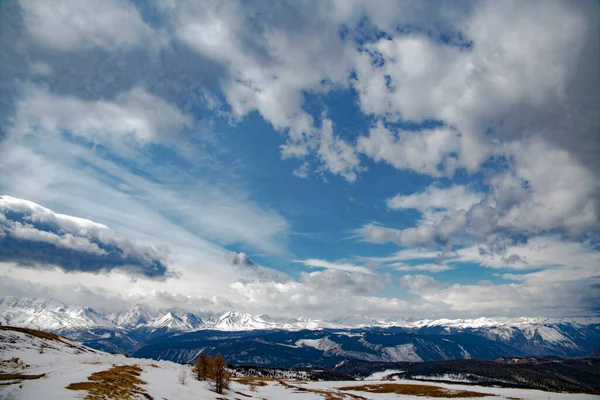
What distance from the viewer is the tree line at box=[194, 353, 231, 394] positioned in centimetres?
12056

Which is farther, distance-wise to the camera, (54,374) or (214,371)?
(214,371)

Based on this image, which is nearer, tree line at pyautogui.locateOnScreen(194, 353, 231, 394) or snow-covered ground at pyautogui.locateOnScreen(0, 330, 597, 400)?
snow-covered ground at pyautogui.locateOnScreen(0, 330, 597, 400)

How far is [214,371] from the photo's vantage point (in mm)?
125375

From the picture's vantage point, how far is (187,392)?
260 ft

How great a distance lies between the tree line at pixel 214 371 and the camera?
4747 inches

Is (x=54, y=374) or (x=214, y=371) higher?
(x=54, y=374)

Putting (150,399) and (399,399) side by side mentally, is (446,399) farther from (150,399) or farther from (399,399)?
(150,399)

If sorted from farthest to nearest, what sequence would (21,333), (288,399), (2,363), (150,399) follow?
1. (21,333)
2. (288,399)
3. (2,363)
4. (150,399)

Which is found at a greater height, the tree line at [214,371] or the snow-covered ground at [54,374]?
the snow-covered ground at [54,374]

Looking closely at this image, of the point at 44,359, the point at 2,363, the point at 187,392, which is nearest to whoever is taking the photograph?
the point at 187,392

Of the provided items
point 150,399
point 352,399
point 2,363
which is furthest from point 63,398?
point 352,399

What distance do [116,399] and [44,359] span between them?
82344 mm

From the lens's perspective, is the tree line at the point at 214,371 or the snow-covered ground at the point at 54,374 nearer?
the snow-covered ground at the point at 54,374

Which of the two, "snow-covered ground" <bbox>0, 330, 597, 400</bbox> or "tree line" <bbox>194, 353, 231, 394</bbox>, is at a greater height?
"snow-covered ground" <bbox>0, 330, 597, 400</bbox>
